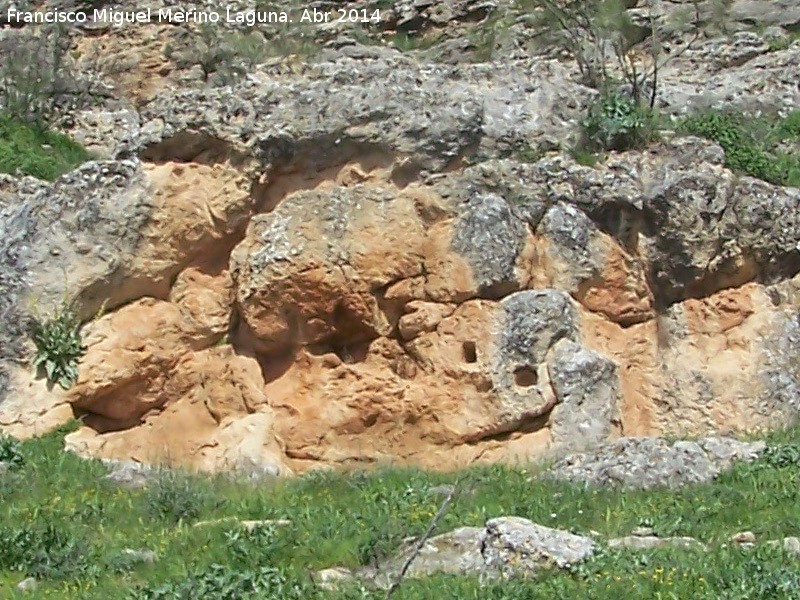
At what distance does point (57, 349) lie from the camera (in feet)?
36.3

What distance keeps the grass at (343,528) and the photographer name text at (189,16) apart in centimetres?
940

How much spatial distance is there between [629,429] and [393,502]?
3801 mm

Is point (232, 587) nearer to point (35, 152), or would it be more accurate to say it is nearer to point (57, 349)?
point (57, 349)

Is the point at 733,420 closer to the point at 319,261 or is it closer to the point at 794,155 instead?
the point at 794,155

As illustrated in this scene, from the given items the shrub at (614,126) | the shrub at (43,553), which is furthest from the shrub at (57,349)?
the shrub at (614,126)

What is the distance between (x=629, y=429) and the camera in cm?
1133

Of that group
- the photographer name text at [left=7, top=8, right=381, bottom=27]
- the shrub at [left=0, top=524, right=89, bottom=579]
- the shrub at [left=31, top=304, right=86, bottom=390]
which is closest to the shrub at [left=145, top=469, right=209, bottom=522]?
the shrub at [left=0, top=524, right=89, bottom=579]

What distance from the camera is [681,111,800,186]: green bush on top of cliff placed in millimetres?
12219

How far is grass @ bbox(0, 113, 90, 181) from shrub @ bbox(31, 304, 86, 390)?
3522 millimetres

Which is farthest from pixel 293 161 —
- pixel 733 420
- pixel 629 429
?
pixel 733 420

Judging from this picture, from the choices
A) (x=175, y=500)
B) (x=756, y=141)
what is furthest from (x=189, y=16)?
(x=175, y=500)

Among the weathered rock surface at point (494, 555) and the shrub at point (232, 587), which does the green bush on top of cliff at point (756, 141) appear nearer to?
the weathered rock surface at point (494, 555)

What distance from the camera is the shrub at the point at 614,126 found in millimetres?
12125

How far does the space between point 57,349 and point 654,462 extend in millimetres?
5151
